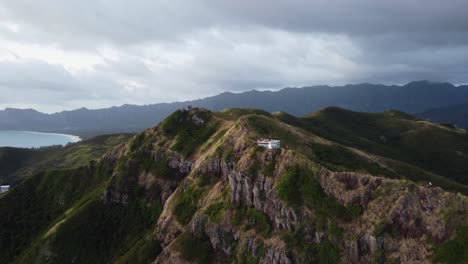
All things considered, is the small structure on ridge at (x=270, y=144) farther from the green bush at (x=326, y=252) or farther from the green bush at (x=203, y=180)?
the green bush at (x=326, y=252)

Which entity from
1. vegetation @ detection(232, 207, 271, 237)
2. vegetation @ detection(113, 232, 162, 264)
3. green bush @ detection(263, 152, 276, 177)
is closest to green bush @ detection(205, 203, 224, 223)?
vegetation @ detection(232, 207, 271, 237)

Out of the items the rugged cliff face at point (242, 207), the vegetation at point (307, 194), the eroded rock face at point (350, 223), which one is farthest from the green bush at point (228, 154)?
the vegetation at point (307, 194)

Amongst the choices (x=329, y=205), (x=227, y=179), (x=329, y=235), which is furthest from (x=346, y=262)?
(x=227, y=179)

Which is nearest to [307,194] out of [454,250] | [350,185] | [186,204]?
[350,185]

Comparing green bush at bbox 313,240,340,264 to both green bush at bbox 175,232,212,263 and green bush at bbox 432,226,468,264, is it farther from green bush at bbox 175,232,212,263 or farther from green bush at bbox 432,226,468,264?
green bush at bbox 175,232,212,263

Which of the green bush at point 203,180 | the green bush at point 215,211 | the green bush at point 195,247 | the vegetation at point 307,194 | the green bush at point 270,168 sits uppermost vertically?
the green bush at point 270,168

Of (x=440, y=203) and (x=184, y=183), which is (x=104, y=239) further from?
(x=440, y=203)
